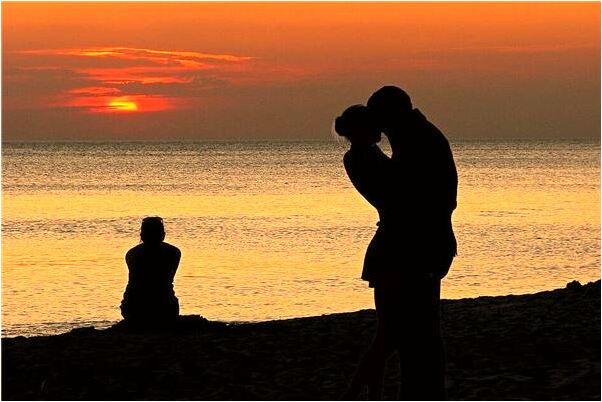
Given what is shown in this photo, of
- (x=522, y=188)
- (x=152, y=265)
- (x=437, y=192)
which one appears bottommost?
(x=522, y=188)

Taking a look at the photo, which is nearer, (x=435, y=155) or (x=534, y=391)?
(x=435, y=155)

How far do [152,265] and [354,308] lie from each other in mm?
14842

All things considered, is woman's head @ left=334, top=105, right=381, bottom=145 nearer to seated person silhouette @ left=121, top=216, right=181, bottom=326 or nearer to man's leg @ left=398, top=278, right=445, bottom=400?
man's leg @ left=398, top=278, right=445, bottom=400

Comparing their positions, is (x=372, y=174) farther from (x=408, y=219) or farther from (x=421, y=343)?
(x=421, y=343)

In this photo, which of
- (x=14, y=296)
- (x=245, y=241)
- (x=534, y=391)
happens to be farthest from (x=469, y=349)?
(x=245, y=241)

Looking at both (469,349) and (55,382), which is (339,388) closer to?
(469,349)

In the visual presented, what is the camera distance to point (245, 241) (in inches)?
1772

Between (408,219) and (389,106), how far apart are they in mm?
716

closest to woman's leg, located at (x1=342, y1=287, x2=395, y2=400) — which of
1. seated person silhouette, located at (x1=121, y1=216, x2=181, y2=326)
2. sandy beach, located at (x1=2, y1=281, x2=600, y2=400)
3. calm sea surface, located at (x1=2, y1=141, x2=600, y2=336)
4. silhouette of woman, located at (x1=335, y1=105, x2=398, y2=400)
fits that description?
silhouette of woman, located at (x1=335, y1=105, x2=398, y2=400)

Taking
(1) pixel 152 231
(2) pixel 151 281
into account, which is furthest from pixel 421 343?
(2) pixel 151 281

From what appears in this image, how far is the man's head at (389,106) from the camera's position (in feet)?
24.3

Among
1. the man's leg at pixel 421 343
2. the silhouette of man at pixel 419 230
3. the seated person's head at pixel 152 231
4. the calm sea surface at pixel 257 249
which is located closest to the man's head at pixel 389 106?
the silhouette of man at pixel 419 230

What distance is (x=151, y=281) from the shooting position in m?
11.8

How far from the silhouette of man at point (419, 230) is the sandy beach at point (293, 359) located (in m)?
1.31
